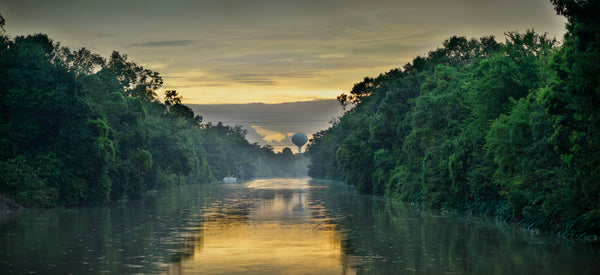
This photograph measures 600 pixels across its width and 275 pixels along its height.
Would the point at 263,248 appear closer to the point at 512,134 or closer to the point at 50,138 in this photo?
the point at 512,134

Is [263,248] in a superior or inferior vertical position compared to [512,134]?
inferior

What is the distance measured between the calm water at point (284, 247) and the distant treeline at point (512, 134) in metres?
2.03

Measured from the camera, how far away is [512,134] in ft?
107

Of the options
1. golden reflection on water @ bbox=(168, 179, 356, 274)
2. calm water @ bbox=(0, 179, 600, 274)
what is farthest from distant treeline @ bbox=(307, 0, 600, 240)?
golden reflection on water @ bbox=(168, 179, 356, 274)

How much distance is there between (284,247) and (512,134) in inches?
582

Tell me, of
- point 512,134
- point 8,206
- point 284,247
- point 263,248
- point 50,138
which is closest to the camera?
point 263,248

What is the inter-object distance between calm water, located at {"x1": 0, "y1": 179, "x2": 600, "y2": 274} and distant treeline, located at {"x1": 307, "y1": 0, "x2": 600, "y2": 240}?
2.03 meters

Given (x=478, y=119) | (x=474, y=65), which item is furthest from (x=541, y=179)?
(x=474, y=65)

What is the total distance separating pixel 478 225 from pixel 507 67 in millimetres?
9922

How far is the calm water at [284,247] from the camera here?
1852 cm

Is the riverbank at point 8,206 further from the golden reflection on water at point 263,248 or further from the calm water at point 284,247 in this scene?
the golden reflection on water at point 263,248

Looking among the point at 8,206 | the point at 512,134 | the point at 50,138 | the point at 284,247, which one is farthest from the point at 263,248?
the point at 50,138

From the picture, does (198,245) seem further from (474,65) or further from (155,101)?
(155,101)

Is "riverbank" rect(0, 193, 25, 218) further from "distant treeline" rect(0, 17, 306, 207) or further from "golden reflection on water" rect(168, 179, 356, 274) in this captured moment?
"golden reflection on water" rect(168, 179, 356, 274)
